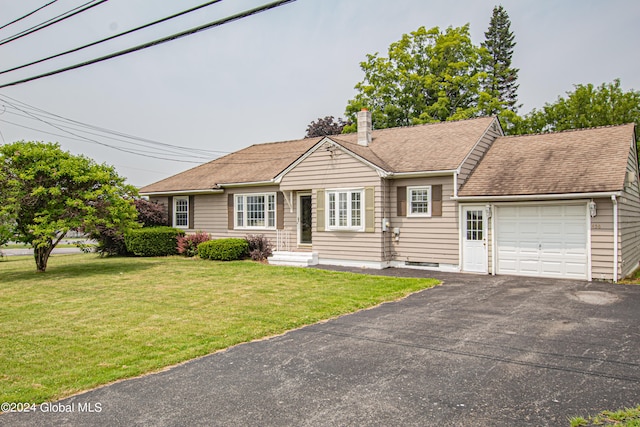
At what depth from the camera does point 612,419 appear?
4000 mm

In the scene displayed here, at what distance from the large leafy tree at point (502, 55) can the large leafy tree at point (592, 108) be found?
9.71m

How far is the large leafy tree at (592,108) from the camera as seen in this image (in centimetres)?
2778

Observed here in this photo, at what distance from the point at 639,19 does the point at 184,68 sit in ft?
42.8

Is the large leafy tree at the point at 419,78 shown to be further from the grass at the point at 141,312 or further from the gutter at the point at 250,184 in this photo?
the grass at the point at 141,312

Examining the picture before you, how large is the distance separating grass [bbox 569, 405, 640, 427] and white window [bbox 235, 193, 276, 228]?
15.0 m

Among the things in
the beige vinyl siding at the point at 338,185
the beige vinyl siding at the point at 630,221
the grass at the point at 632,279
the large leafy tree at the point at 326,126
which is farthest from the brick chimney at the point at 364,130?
the large leafy tree at the point at 326,126

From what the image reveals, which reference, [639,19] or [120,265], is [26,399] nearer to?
[120,265]

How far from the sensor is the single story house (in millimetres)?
12414

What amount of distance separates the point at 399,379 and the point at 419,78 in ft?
99.9

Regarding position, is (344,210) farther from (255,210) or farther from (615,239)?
(615,239)

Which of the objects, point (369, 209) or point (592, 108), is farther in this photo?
point (592, 108)

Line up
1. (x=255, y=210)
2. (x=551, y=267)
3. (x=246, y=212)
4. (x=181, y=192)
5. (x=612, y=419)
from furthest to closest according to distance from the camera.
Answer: (x=181, y=192) < (x=246, y=212) < (x=255, y=210) < (x=551, y=267) < (x=612, y=419)

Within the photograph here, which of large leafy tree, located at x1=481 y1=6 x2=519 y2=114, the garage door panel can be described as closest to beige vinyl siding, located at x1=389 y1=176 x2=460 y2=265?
the garage door panel

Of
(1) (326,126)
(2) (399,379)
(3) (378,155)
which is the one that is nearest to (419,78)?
(1) (326,126)
